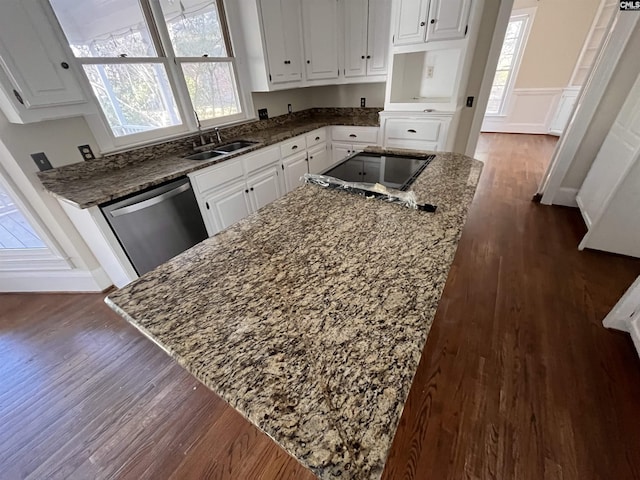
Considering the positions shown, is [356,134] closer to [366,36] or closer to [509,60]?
[366,36]

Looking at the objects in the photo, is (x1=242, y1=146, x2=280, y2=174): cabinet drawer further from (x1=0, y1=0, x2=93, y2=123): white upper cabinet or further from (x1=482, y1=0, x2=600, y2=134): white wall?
(x1=482, y1=0, x2=600, y2=134): white wall

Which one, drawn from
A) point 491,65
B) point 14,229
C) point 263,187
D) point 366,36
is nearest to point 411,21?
point 366,36

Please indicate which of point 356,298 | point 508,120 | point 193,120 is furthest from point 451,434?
point 508,120

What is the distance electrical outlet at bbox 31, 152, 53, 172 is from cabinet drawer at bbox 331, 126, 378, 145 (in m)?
2.70

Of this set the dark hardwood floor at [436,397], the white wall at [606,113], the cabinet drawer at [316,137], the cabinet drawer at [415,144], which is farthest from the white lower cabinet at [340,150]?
the white wall at [606,113]

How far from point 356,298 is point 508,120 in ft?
23.7

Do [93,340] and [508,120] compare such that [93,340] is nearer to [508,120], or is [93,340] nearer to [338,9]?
[338,9]

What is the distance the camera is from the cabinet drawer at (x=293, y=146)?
271 cm

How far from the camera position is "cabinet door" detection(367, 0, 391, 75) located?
2.69 metres

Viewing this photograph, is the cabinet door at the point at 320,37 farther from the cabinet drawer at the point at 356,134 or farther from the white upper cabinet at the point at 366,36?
the cabinet drawer at the point at 356,134

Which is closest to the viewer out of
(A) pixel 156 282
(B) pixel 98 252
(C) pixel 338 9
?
(A) pixel 156 282

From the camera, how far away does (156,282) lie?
80cm

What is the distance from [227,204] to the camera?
2.25 meters

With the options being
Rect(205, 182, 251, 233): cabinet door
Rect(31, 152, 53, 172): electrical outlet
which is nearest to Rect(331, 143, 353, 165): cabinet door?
Rect(205, 182, 251, 233): cabinet door
